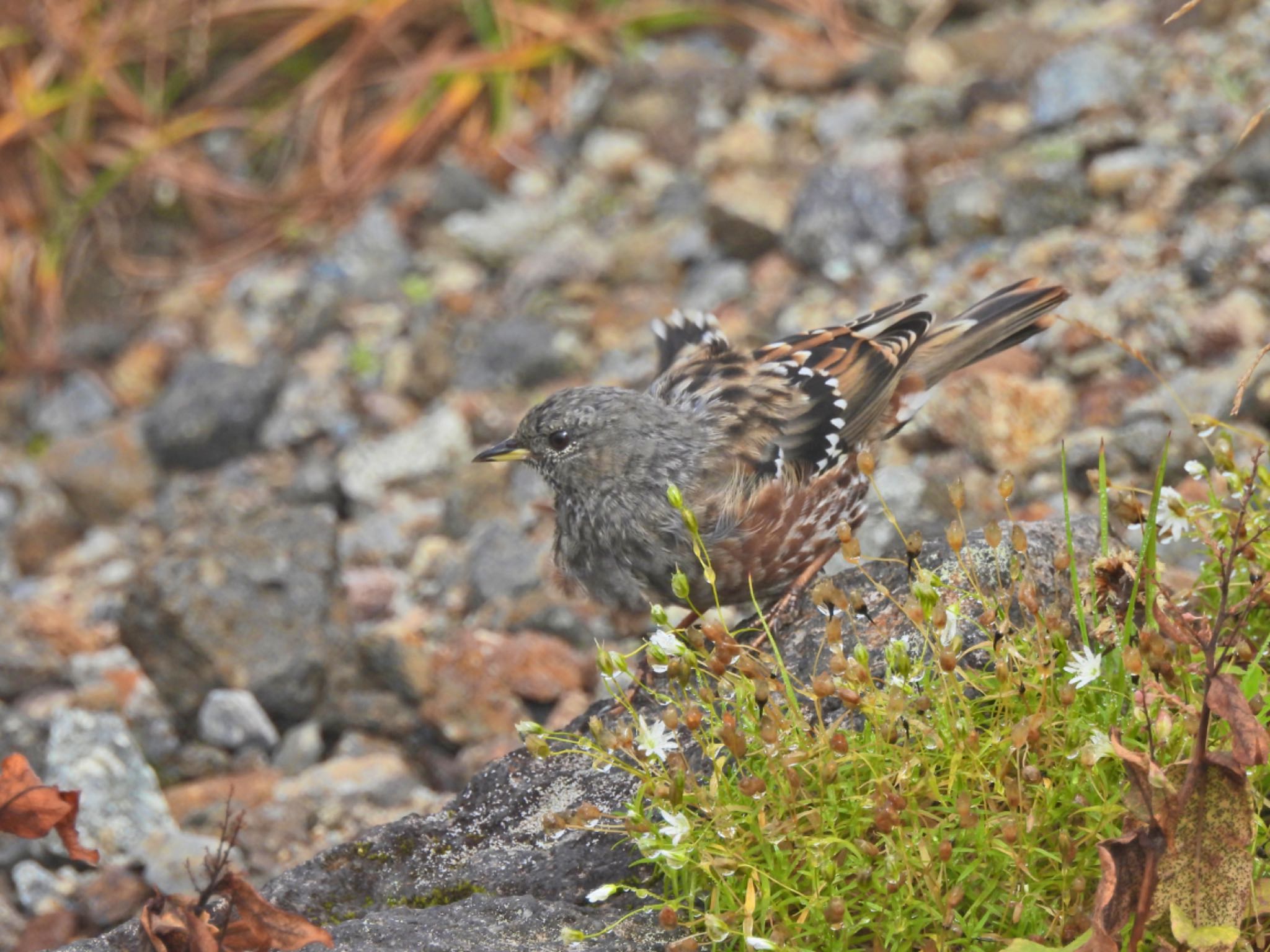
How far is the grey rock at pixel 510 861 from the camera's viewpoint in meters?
3.18

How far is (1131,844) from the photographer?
2660mm

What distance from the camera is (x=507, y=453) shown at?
15.8 ft

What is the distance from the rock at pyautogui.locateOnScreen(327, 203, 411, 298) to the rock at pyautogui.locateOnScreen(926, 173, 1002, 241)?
313cm

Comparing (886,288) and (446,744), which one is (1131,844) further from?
(886,288)

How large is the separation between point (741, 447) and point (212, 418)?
4315mm

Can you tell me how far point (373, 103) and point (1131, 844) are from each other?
8.31 meters

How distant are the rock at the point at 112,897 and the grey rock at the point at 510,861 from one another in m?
1.59

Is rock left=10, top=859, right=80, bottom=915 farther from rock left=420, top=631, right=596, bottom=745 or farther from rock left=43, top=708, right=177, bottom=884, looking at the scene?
rock left=420, top=631, right=596, bottom=745

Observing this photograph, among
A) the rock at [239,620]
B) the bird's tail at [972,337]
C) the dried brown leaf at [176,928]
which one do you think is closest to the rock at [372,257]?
the rock at [239,620]

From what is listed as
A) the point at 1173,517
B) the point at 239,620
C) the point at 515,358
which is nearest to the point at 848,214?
the point at 515,358

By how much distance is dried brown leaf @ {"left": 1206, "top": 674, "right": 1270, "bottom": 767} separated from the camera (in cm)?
259

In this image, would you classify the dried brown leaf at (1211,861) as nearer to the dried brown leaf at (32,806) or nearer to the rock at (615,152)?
the dried brown leaf at (32,806)

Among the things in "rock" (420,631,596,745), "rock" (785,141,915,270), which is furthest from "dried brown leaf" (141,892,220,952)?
"rock" (785,141,915,270)

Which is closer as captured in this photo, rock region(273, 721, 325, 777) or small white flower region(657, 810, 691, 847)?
small white flower region(657, 810, 691, 847)
